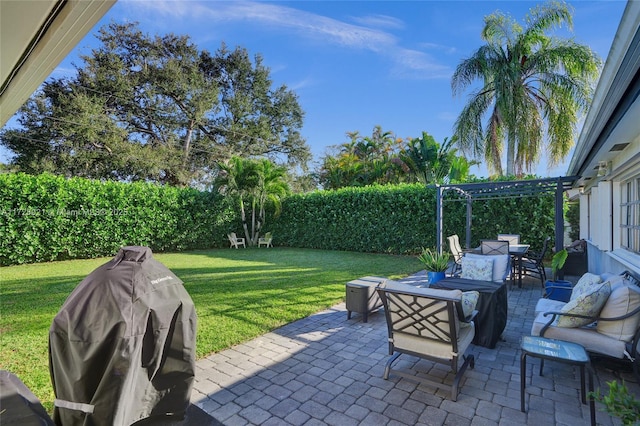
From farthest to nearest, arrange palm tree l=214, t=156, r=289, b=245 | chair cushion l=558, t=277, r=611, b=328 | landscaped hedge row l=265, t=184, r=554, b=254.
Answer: palm tree l=214, t=156, r=289, b=245
landscaped hedge row l=265, t=184, r=554, b=254
chair cushion l=558, t=277, r=611, b=328

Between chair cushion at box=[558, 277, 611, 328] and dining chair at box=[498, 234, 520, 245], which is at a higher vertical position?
dining chair at box=[498, 234, 520, 245]

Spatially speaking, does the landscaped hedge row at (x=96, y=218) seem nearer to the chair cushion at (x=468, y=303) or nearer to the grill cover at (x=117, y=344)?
the grill cover at (x=117, y=344)

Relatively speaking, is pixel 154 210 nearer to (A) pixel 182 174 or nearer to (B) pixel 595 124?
(A) pixel 182 174

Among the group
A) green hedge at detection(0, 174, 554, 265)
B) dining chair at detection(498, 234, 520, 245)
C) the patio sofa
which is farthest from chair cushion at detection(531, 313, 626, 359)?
green hedge at detection(0, 174, 554, 265)

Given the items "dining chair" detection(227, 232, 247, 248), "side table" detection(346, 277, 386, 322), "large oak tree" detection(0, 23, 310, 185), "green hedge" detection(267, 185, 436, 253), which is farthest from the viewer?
"large oak tree" detection(0, 23, 310, 185)

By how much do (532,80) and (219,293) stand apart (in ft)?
53.1

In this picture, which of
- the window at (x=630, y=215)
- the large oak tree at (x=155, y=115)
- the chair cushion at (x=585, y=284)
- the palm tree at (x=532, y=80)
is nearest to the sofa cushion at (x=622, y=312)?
the chair cushion at (x=585, y=284)

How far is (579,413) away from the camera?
2.75 metres

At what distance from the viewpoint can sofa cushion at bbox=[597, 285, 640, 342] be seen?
309 centimetres

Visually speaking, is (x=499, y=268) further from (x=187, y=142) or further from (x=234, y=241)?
(x=187, y=142)

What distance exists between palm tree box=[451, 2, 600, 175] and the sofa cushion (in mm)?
12886

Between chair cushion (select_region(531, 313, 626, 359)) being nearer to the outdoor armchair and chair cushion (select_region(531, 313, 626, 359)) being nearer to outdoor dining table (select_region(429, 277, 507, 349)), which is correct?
outdoor dining table (select_region(429, 277, 507, 349))

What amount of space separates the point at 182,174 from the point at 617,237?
23223 mm

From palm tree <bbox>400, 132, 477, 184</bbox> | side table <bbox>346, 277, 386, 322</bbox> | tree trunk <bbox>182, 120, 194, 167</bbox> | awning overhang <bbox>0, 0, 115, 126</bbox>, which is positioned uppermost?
tree trunk <bbox>182, 120, 194, 167</bbox>
